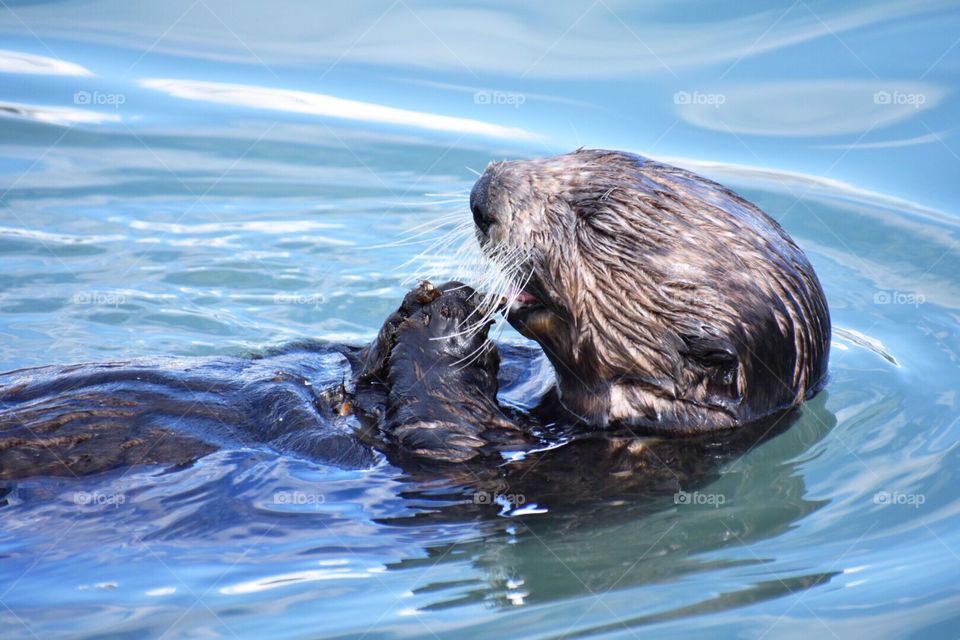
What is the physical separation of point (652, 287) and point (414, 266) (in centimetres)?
Answer: 281

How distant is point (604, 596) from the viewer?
138 inches

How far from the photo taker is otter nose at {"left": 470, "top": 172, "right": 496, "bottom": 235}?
4.19m

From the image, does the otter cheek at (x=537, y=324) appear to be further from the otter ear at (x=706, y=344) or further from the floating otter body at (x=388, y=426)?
the otter ear at (x=706, y=344)

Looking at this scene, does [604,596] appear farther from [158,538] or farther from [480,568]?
[158,538]

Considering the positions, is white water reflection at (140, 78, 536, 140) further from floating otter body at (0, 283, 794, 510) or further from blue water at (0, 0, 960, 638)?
floating otter body at (0, 283, 794, 510)

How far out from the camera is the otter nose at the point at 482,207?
419 cm

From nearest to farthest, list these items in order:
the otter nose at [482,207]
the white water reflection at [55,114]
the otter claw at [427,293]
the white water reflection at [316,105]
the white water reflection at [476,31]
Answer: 1. the otter nose at [482,207]
2. the otter claw at [427,293]
3. the white water reflection at [55,114]
4. the white water reflection at [316,105]
5. the white water reflection at [476,31]

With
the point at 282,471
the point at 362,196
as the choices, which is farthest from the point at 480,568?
the point at 362,196

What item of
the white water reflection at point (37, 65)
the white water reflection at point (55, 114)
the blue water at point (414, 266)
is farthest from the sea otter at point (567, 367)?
the white water reflection at point (37, 65)

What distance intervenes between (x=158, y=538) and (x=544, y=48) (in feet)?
19.7

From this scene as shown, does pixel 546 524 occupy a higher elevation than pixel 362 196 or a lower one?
lower

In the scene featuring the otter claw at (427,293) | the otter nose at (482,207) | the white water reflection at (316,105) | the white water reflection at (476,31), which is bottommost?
the otter claw at (427,293)

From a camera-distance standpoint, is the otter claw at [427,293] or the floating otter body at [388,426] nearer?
the floating otter body at [388,426]

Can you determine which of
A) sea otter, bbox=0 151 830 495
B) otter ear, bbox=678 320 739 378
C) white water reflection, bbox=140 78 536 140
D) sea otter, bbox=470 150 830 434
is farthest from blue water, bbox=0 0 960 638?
otter ear, bbox=678 320 739 378
